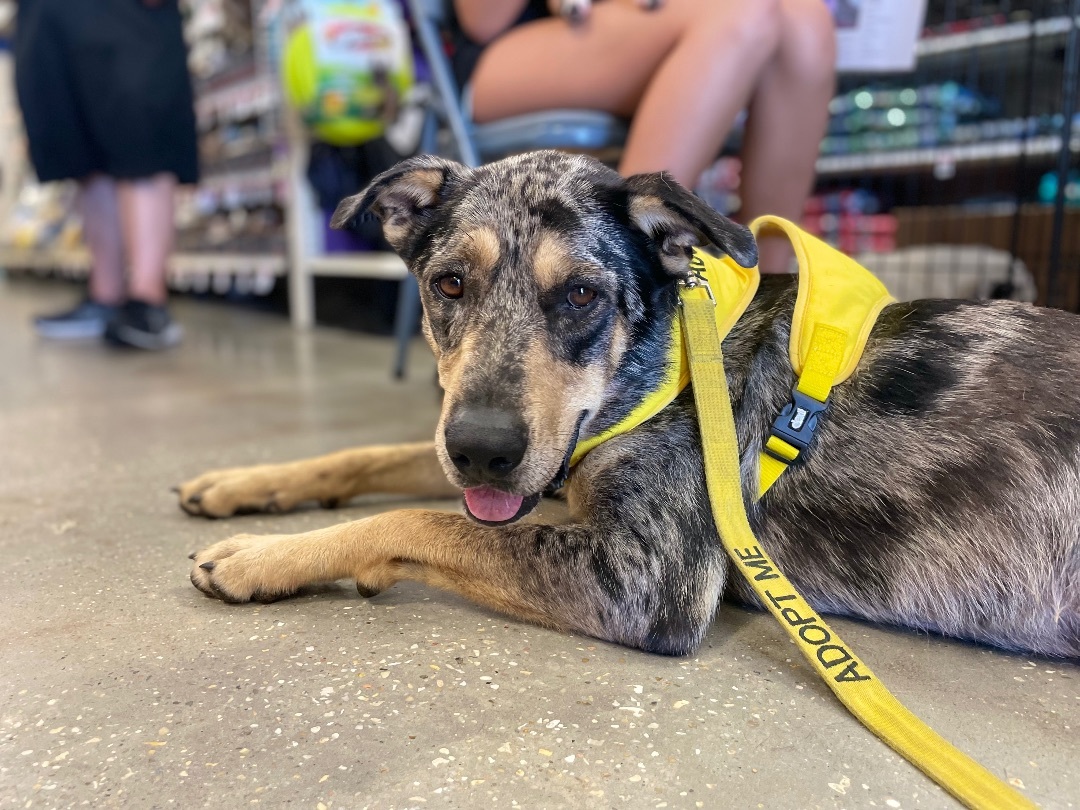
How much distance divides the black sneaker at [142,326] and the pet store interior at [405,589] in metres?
0.05

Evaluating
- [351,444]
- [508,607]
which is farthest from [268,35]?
[508,607]

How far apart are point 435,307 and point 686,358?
0.55 m

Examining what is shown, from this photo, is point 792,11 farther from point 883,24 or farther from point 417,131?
point 417,131

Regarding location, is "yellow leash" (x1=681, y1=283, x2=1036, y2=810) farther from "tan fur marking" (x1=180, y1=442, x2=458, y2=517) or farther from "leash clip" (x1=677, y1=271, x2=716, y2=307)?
"tan fur marking" (x1=180, y1=442, x2=458, y2=517)

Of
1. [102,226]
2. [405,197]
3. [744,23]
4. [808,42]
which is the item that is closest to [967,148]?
[808,42]

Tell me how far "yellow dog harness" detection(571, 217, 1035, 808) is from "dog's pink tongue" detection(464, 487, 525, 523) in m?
0.21

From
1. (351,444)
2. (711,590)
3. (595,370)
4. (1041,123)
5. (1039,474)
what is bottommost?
(351,444)

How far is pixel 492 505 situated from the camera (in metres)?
1.54

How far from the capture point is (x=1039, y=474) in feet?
4.89

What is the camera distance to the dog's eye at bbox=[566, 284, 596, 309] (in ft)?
5.40

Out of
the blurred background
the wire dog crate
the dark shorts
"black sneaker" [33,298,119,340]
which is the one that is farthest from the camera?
"black sneaker" [33,298,119,340]

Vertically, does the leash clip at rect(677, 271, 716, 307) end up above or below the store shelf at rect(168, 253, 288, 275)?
above

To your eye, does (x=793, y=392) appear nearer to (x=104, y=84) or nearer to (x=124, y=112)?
(x=124, y=112)

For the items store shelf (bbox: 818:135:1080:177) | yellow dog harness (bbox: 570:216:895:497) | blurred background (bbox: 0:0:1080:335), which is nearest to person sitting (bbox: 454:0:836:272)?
blurred background (bbox: 0:0:1080:335)
